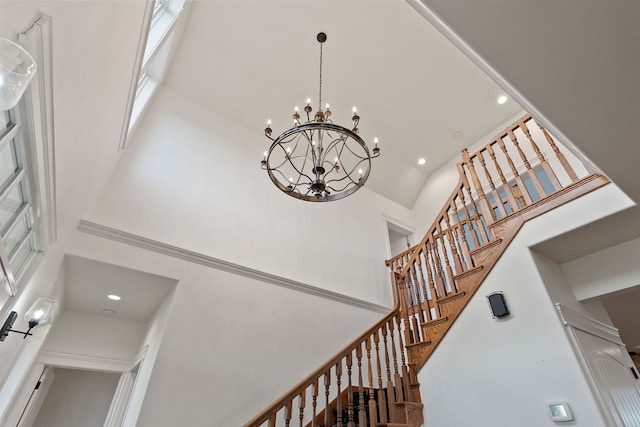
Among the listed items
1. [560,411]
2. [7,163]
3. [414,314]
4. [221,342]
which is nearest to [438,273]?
[414,314]

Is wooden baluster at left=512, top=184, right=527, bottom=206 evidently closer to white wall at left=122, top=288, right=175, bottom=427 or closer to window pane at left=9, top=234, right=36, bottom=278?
white wall at left=122, top=288, right=175, bottom=427

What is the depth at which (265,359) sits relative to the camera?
3.63m

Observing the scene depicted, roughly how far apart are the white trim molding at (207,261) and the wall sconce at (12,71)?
2.95 meters

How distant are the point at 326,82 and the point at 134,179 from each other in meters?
3.06

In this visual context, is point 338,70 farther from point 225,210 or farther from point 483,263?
point 483,263

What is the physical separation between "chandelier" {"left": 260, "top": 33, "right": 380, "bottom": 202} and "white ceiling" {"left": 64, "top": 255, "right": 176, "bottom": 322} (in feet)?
6.05

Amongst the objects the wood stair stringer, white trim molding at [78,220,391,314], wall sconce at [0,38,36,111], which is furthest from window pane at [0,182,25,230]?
the wood stair stringer

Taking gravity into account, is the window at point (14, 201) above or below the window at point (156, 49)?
below

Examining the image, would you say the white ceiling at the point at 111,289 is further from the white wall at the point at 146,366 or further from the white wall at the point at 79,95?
the white wall at the point at 79,95

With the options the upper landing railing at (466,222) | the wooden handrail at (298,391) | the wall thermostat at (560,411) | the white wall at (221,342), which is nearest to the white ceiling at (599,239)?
the upper landing railing at (466,222)

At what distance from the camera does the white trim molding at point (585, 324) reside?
2414 millimetres

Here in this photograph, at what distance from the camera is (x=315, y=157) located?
290 cm

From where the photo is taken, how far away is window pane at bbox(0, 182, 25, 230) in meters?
1.37

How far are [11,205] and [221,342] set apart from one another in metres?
2.47
